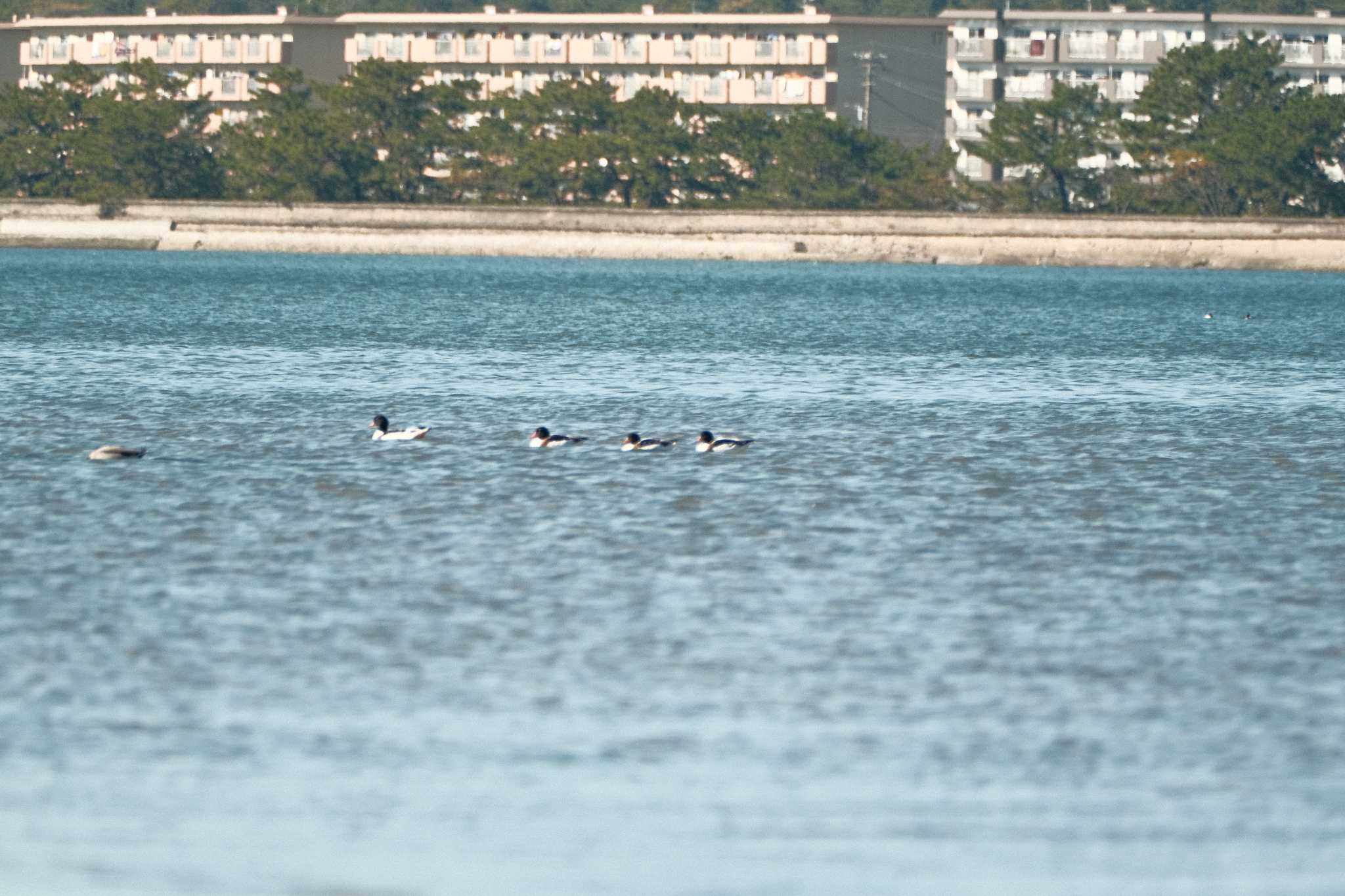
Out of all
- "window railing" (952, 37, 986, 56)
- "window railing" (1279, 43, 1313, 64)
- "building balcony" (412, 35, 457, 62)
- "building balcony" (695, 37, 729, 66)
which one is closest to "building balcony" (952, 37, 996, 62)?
"window railing" (952, 37, 986, 56)

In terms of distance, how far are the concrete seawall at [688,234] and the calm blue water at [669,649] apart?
73211 millimetres

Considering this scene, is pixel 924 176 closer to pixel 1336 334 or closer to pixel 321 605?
pixel 1336 334

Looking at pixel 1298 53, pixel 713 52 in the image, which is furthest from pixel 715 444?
pixel 713 52

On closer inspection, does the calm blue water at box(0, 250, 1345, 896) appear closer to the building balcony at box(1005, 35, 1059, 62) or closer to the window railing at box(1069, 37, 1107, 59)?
the window railing at box(1069, 37, 1107, 59)

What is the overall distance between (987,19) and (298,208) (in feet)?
148

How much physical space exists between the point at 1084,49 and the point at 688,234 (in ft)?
112

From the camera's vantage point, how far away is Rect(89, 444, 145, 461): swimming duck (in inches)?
977

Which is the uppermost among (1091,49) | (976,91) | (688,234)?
(1091,49)

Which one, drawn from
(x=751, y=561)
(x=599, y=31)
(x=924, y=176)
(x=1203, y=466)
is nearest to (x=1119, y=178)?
(x=924, y=176)

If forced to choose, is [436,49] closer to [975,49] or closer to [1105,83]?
[975,49]

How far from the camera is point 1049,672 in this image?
13883mm

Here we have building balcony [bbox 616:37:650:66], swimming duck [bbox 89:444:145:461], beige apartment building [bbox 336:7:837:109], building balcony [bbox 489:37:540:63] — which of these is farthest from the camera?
building balcony [bbox 489:37:540:63]

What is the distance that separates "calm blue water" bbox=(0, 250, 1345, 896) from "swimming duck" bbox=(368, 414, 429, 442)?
15 cm

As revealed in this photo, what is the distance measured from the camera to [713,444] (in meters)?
26.7
